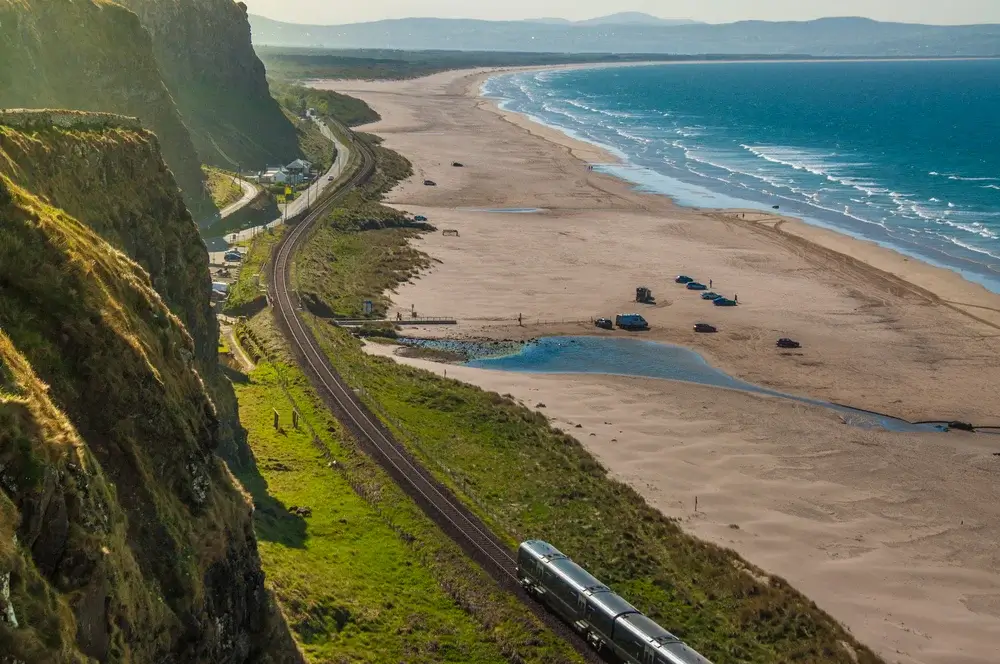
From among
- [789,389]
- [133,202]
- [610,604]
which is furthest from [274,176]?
[610,604]

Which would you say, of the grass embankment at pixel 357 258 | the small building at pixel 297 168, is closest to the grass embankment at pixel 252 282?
the grass embankment at pixel 357 258

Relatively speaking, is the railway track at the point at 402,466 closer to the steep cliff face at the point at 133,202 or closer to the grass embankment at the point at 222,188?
the steep cliff face at the point at 133,202

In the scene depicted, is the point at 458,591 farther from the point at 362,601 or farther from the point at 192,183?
the point at 192,183

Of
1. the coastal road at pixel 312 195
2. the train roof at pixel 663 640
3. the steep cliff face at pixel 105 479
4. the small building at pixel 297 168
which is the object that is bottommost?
the train roof at pixel 663 640

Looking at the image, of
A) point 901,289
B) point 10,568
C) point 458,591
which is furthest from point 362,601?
point 901,289

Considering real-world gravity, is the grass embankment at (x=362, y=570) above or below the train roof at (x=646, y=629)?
below

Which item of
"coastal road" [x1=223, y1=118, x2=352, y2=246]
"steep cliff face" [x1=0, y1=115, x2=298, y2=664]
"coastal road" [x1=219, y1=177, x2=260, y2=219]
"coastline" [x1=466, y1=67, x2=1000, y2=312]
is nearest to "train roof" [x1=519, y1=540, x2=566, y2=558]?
"steep cliff face" [x1=0, y1=115, x2=298, y2=664]

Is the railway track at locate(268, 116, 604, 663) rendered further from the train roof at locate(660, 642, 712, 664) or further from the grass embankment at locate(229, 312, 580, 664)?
the train roof at locate(660, 642, 712, 664)

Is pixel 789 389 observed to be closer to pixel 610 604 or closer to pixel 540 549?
pixel 540 549
